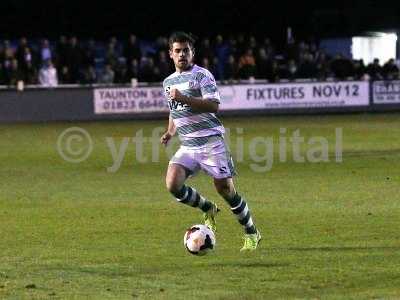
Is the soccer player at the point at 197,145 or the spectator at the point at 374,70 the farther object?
the spectator at the point at 374,70

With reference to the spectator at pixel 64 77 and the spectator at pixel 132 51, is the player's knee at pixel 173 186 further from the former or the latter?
the spectator at pixel 132 51

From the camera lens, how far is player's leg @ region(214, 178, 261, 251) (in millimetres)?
9922

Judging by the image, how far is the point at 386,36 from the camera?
40.1 metres

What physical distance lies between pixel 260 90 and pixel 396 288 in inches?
957

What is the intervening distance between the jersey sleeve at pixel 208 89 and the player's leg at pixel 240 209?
81cm

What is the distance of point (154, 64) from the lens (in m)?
32.2

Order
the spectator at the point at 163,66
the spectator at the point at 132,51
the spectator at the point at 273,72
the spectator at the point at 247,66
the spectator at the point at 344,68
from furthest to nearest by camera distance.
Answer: the spectator at the point at 344,68
the spectator at the point at 132,51
the spectator at the point at 273,72
the spectator at the point at 247,66
the spectator at the point at 163,66

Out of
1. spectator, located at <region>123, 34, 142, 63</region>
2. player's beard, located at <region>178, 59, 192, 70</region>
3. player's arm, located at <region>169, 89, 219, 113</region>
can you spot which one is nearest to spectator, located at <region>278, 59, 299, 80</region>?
spectator, located at <region>123, 34, 142, 63</region>

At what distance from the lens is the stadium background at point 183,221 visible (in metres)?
8.25

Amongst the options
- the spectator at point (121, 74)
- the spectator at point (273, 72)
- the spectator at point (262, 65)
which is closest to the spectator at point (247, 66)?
the spectator at point (262, 65)

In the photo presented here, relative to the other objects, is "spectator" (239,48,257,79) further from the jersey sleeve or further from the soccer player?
the jersey sleeve

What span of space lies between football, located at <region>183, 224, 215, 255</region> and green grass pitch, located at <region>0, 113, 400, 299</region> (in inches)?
4.6

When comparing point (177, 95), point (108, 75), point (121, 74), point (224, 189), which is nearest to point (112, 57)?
→ point (121, 74)

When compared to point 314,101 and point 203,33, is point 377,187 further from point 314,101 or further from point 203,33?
point 203,33
